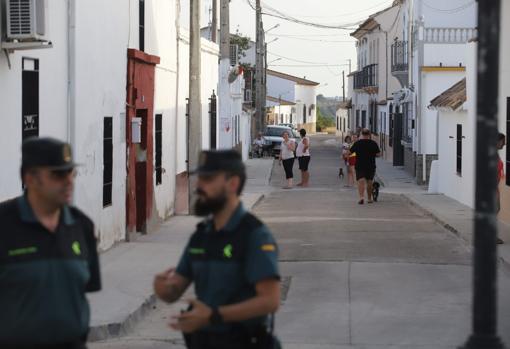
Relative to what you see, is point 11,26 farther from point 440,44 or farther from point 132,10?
point 440,44

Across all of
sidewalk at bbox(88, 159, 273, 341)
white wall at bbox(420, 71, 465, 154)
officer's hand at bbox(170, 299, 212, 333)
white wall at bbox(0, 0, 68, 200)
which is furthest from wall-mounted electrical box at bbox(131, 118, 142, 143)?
white wall at bbox(420, 71, 465, 154)

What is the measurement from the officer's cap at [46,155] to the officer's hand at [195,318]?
0.87 m

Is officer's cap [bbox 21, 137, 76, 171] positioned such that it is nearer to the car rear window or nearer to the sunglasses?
the sunglasses

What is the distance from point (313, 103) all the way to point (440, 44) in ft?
283

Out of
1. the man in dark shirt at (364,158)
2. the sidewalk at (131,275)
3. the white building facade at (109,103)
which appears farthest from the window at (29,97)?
the man in dark shirt at (364,158)

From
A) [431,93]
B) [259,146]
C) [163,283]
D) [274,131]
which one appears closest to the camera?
[163,283]

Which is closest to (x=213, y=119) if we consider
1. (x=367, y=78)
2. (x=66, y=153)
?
(x=66, y=153)

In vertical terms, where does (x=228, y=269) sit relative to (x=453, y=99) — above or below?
below

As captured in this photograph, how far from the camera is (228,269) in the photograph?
5.12m

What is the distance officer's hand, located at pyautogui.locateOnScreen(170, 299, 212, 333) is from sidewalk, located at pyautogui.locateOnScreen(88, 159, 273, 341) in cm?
495

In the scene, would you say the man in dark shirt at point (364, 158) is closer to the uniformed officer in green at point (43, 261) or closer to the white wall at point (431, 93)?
the white wall at point (431, 93)

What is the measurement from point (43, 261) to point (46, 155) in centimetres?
50

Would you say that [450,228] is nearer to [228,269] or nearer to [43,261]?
[228,269]

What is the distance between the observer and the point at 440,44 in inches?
1432
